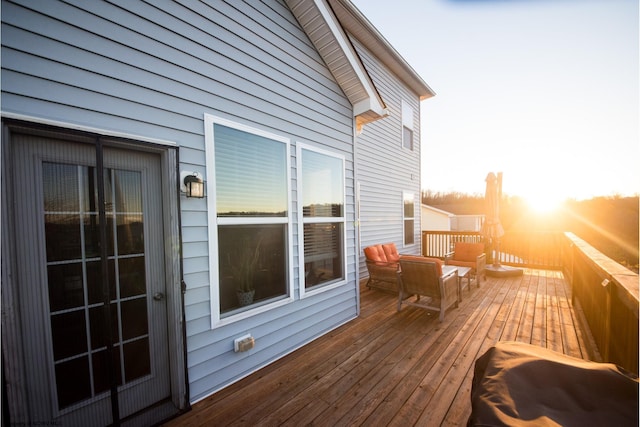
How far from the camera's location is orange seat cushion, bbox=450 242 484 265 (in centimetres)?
586

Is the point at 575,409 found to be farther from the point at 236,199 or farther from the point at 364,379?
the point at 236,199

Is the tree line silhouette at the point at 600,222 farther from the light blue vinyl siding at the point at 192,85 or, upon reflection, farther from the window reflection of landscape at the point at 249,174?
the window reflection of landscape at the point at 249,174

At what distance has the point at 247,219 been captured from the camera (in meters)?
2.54

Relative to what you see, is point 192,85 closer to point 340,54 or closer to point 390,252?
point 340,54

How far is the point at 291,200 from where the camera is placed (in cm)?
293

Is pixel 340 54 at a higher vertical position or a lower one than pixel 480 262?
higher

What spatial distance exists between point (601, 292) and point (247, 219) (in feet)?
13.1

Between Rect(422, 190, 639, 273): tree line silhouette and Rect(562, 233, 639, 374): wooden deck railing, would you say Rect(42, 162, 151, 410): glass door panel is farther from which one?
Rect(422, 190, 639, 273): tree line silhouette

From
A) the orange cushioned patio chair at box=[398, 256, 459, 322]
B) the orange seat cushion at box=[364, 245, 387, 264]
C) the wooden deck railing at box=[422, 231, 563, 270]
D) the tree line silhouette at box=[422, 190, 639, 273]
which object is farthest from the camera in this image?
the tree line silhouette at box=[422, 190, 639, 273]

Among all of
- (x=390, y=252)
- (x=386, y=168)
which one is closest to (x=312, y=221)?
(x=390, y=252)

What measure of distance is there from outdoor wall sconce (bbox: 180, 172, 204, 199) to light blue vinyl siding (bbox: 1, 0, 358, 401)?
0.27 ft

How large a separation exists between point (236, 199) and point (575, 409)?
257cm

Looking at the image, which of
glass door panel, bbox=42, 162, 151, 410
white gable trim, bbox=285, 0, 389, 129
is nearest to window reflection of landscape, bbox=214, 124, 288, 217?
glass door panel, bbox=42, 162, 151, 410

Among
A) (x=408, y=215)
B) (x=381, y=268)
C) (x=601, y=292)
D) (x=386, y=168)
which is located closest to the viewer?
(x=601, y=292)
